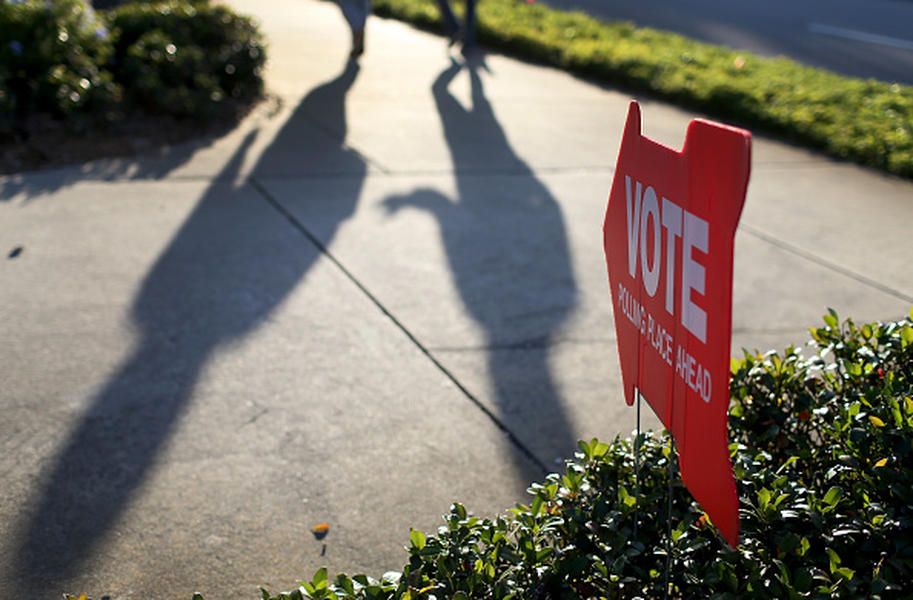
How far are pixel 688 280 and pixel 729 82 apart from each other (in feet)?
25.4

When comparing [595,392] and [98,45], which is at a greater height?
[98,45]

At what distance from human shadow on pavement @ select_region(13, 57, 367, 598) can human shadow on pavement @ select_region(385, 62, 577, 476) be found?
71 cm

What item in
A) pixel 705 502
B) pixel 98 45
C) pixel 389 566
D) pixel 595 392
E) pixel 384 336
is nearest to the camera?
pixel 705 502

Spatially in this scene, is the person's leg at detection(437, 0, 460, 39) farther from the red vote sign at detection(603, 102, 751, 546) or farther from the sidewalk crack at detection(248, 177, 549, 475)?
the red vote sign at detection(603, 102, 751, 546)

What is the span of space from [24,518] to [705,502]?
6.90ft

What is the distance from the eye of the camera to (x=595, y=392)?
13.5 feet

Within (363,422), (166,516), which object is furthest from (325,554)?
(363,422)

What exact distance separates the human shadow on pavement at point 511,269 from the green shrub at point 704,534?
34.2 inches

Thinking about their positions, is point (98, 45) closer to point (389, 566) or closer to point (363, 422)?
point (363, 422)

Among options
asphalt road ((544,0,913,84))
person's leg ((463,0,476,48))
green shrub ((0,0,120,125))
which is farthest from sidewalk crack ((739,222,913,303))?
asphalt road ((544,0,913,84))

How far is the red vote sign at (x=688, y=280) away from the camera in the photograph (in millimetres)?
1908

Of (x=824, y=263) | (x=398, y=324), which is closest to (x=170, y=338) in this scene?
(x=398, y=324)

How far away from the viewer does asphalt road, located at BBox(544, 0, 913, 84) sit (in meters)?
12.5

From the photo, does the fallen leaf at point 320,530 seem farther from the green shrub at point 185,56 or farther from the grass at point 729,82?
the grass at point 729,82
